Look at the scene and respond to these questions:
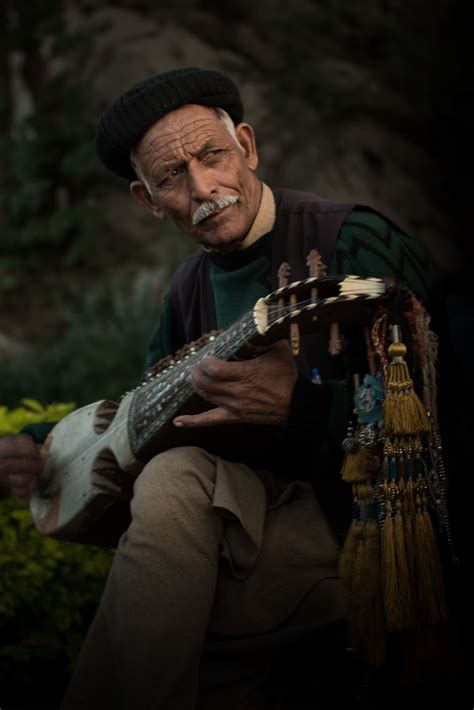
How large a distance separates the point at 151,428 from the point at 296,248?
76 centimetres

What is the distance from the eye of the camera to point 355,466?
2514 mm

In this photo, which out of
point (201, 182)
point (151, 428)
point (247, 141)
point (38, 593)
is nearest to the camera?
point (151, 428)

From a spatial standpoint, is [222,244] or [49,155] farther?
[49,155]

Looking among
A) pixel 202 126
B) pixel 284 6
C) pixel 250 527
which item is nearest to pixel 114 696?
pixel 250 527

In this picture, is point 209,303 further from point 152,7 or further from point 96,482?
point 152,7

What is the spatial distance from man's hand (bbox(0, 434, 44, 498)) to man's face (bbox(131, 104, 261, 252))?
963 mm

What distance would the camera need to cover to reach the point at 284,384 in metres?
2.62

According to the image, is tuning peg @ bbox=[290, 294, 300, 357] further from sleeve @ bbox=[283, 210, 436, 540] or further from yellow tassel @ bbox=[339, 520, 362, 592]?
yellow tassel @ bbox=[339, 520, 362, 592]

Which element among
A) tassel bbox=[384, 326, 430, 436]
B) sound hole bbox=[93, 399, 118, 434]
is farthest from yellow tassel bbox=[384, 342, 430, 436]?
sound hole bbox=[93, 399, 118, 434]

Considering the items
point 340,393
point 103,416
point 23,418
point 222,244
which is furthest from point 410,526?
point 23,418

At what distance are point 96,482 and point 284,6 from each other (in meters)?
8.02

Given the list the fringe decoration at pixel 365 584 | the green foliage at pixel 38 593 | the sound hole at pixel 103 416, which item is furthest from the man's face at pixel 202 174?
the green foliage at pixel 38 593

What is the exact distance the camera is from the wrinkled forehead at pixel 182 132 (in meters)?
3.03

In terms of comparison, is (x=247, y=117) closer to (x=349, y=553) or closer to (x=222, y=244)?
(x=222, y=244)
